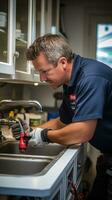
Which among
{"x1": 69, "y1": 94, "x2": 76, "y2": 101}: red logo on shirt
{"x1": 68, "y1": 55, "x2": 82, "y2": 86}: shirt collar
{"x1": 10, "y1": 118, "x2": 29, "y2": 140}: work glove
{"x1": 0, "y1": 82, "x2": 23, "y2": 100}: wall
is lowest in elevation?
A: {"x1": 10, "y1": 118, "x2": 29, "y2": 140}: work glove

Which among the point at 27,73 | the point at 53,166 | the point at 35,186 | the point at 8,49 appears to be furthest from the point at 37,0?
the point at 35,186

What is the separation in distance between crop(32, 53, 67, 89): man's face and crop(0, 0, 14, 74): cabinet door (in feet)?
0.50

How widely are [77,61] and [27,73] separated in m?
0.58

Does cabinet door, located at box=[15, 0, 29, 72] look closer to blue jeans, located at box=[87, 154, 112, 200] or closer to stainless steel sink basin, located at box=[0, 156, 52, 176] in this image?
stainless steel sink basin, located at box=[0, 156, 52, 176]

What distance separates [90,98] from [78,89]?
0.11m

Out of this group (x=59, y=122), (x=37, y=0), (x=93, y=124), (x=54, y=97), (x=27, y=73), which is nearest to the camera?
(x=93, y=124)

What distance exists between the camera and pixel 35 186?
1.14m

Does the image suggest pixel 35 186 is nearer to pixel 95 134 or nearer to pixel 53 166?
pixel 53 166

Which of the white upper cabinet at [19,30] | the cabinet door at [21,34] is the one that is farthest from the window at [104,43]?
the cabinet door at [21,34]

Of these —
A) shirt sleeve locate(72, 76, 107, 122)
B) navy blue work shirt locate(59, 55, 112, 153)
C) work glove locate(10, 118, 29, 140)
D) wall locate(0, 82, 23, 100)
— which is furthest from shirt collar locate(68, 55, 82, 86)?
wall locate(0, 82, 23, 100)

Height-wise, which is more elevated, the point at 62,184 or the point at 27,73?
the point at 27,73

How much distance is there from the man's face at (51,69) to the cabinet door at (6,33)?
0.15 meters

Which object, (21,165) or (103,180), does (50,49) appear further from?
(103,180)

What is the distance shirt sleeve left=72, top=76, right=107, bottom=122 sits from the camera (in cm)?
164
